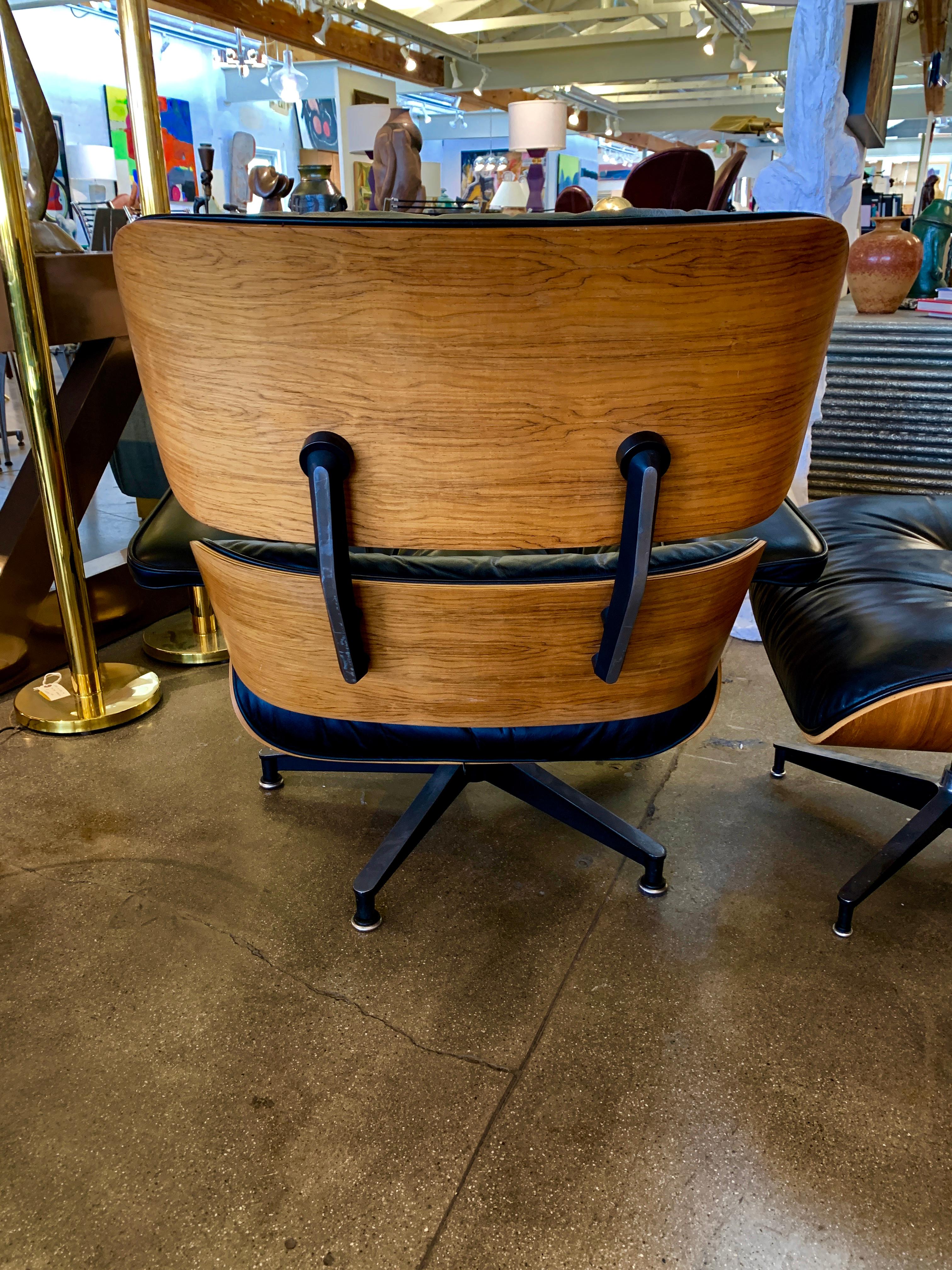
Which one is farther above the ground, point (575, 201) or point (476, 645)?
point (575, 201)

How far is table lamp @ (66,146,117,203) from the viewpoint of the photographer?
799 centimetres

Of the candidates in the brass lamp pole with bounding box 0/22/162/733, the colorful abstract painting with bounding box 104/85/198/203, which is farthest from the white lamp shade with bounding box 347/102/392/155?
the colorful abstract painting with bounding box 104/85/198/203

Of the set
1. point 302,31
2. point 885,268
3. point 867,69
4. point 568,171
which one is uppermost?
point 302,31

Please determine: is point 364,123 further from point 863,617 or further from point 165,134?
point 165,134

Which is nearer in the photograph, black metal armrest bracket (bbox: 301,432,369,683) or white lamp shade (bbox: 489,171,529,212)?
black metal armrest bracket (bbox: 301,432,369,683)

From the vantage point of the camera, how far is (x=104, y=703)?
197cm

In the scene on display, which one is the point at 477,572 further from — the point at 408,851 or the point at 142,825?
the point at 142,825

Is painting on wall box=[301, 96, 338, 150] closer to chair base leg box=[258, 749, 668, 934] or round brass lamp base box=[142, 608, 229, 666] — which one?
round brass lamp base box=[142, 608, 229, 666]

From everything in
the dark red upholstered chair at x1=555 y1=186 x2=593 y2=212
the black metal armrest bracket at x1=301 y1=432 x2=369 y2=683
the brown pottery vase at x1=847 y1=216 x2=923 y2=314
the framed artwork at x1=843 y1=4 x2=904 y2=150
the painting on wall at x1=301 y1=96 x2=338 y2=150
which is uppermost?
the painting on wall at x1=301 y1=96 x2=338 y2=150

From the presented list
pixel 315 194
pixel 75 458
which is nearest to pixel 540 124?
pixel 315 194

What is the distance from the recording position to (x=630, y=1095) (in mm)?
1058

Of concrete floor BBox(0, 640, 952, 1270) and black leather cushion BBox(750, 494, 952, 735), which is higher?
black leather cushion BBox(750, 494, 952, 735)

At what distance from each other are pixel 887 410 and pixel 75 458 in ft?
6.88

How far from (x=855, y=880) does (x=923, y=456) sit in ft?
5.13
